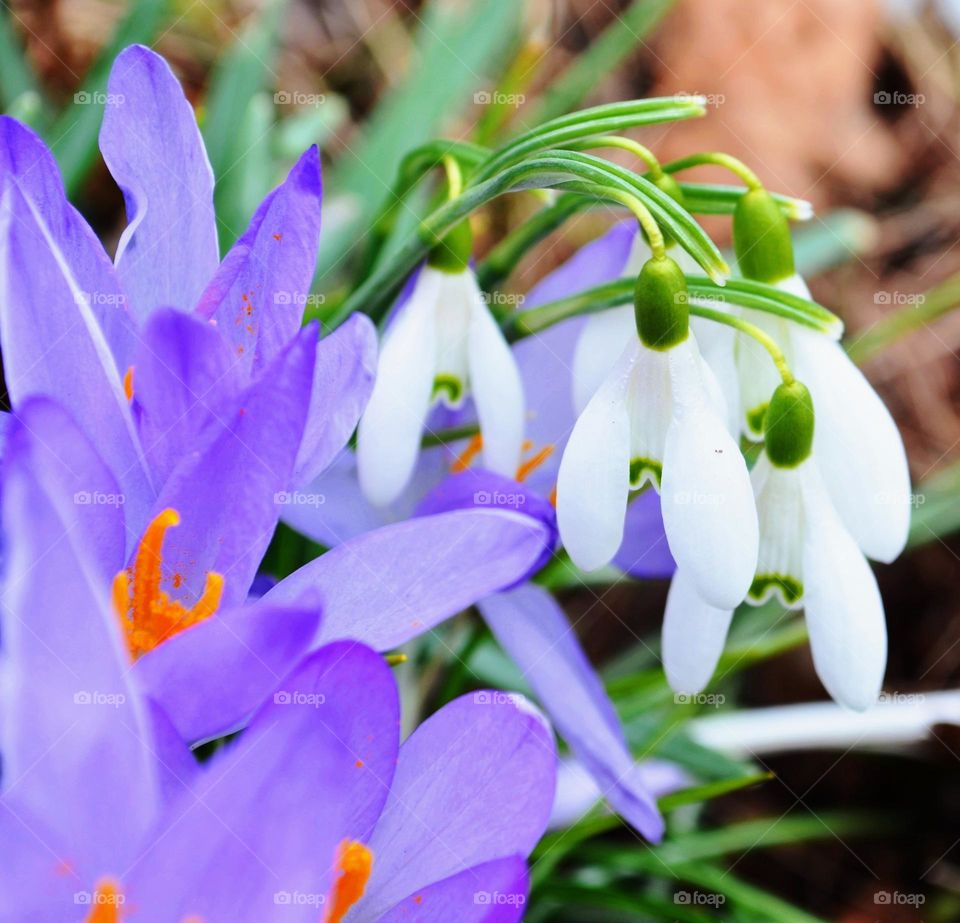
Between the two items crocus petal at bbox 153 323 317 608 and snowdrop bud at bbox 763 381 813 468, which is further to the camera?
snowdrop bud at bbox 763 381 813 468

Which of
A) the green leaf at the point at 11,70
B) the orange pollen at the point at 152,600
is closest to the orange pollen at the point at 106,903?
the orange pollen at the point at 152,600

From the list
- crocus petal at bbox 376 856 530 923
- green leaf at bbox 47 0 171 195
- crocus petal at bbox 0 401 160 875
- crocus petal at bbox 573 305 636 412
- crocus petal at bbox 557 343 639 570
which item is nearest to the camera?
crocus petal at bbox 0 401 160 875

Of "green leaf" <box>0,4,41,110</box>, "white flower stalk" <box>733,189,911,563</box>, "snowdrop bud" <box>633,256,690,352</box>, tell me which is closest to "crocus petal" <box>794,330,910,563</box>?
"white flower stalk" <box>733,189,911,563</box>

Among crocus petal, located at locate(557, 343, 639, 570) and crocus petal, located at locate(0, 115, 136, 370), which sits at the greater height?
crocus petal, located at locate(0, 115, 136, 370)

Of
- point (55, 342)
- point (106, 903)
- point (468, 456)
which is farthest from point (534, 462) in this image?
point (106, 903)

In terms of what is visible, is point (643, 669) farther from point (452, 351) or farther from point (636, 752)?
point (452, 351)

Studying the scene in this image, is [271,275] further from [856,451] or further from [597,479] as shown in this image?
[856,451]

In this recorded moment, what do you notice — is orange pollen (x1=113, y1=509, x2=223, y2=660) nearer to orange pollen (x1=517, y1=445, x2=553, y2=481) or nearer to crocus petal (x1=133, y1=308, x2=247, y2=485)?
crocus petal (x1=133, y1=308, x2=247, y2=485)
